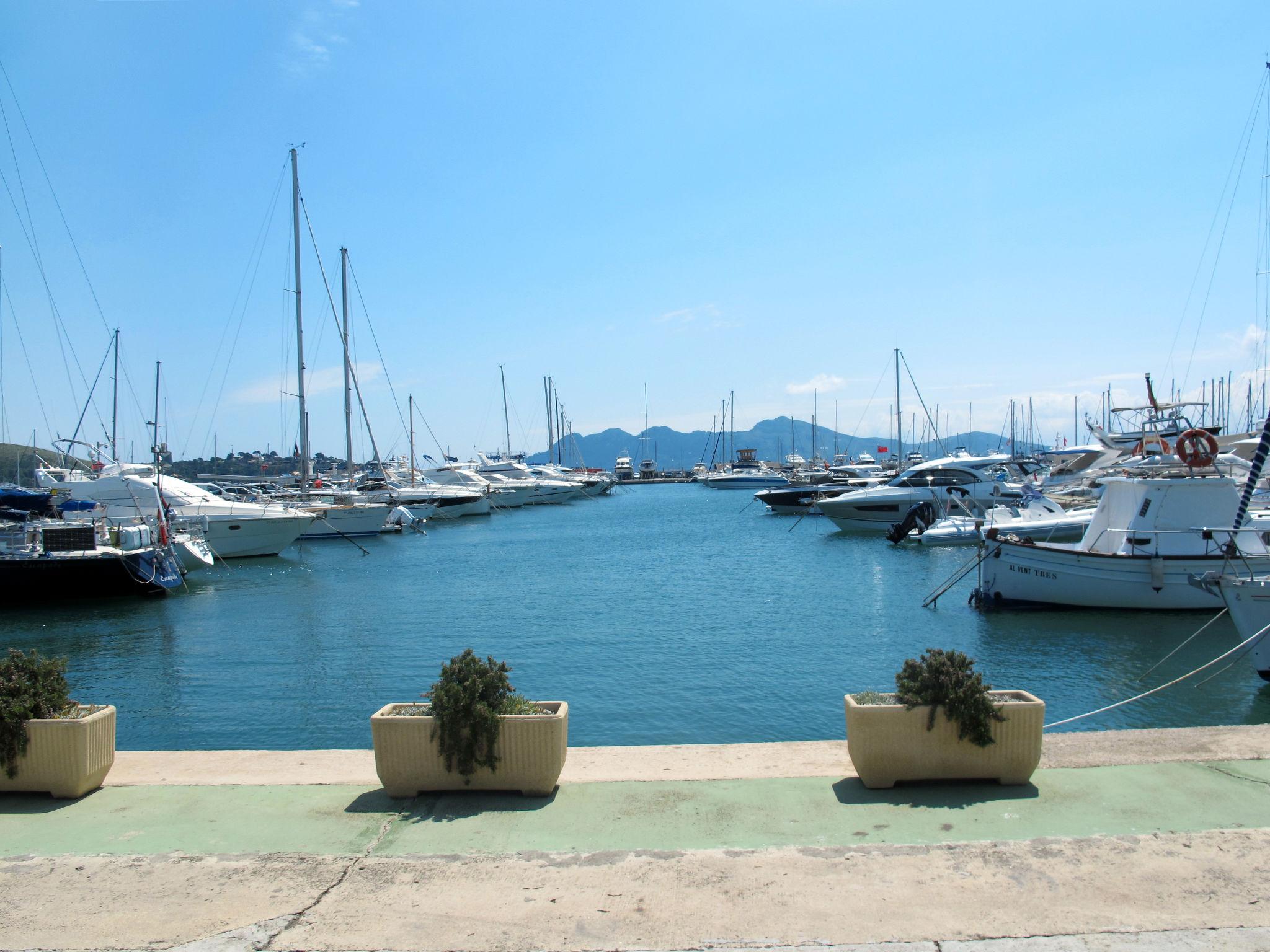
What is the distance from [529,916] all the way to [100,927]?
2.34 m

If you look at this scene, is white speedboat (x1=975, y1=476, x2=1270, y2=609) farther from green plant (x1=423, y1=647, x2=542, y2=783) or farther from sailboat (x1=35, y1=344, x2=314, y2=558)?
sailboat (x1=35, y1=344, x2=314, y2=558)

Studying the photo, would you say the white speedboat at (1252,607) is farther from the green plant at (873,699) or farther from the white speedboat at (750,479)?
the white speedboat at (750,479)

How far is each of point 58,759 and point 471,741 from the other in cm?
315

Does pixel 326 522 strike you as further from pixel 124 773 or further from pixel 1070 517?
pixel 124 773

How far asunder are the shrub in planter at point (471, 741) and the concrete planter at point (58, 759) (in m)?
2.20

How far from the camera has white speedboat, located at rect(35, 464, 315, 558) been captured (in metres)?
37.6

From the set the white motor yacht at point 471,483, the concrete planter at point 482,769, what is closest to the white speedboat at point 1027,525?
the concrete planter at point 482,769

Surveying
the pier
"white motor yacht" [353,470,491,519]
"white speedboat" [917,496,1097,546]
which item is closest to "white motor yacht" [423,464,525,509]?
A: "white motor yacht" [353,470,491,519]

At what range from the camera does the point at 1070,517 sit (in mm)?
30938

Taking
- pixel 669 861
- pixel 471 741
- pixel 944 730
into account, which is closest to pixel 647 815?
pixel 669 861

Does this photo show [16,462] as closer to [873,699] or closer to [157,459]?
[157,459]

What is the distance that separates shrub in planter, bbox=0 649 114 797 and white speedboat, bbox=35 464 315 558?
105 feet

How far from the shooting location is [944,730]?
656 centimetres

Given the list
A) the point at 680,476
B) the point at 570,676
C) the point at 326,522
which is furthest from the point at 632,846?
the point at 680,476
